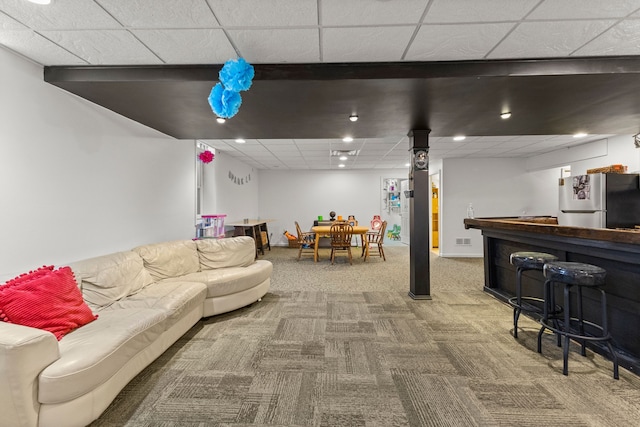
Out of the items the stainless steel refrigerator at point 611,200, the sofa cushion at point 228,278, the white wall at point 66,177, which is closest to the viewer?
the white wall at point 66,177

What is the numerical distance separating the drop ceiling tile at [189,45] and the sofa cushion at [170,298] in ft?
6.77

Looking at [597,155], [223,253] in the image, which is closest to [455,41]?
[223,253]

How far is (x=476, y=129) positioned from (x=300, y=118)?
243 cm

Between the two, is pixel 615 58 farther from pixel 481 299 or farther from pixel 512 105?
pixel 481 299

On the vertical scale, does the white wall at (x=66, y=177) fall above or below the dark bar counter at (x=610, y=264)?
above

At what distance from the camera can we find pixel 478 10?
5.86 ft

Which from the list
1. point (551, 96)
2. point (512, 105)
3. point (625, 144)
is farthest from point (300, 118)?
point (625, 144)

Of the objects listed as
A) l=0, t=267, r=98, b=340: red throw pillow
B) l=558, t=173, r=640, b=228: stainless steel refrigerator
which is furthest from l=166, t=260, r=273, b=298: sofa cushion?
l=558, t=173, r=640, b=228: stainless steel refrigerator

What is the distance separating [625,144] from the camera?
15.4 feet

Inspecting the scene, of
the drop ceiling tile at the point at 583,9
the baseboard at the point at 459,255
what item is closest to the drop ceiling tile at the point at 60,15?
the drop ceiling tile at the point at 583,9

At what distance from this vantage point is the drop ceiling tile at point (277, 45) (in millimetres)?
2018

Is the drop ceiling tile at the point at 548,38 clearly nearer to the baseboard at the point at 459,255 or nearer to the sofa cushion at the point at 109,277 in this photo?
the sofa cushion at the point at 109,277

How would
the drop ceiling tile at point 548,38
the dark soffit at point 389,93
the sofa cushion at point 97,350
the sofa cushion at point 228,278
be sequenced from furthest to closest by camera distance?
the sofa cushion at point 228,278 → the dark soffit at point 389,93 → the drop ceiling tile at point 548,38 → the sofa cushion at point 97,350

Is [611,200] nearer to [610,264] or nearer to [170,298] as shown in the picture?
[610,264]
